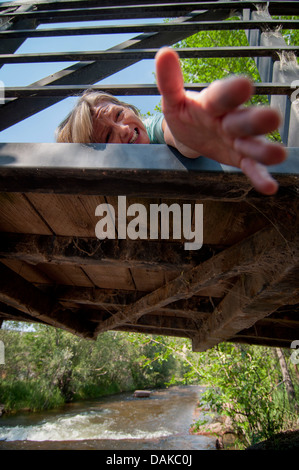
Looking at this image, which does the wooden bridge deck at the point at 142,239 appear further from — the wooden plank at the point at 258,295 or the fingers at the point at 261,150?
the fingers at the point at 261,150

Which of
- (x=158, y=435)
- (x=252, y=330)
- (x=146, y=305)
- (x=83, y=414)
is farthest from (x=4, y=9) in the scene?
(x=83, y=414)

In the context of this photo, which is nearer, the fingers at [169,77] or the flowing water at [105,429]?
the fingers at [169,77]

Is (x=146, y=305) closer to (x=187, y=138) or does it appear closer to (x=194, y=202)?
(x=194, y=202)

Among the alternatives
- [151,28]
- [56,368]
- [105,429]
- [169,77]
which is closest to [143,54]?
[151,28]

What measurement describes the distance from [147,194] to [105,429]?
13.4 m

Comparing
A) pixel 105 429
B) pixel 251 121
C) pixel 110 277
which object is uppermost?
pixel 251 121

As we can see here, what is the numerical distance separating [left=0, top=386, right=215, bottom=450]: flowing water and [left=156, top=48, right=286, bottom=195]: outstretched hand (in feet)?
33.7

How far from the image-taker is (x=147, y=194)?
3.24ft

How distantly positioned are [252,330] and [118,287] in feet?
5.72

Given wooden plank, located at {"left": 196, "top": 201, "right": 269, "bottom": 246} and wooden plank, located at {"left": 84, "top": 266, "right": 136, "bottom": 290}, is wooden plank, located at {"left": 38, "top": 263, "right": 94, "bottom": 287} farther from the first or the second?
wooden plank, located at {"left": 196, "top": 201, "right": 269, "bottom": 246}

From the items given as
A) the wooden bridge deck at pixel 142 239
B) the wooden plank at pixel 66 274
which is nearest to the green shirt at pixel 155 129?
the wooden bridge deck at pixel 142 239

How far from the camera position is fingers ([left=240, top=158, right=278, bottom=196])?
1.69ft

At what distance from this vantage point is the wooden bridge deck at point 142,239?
908 mm

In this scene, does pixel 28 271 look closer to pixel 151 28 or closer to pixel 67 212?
pixel 67 212
